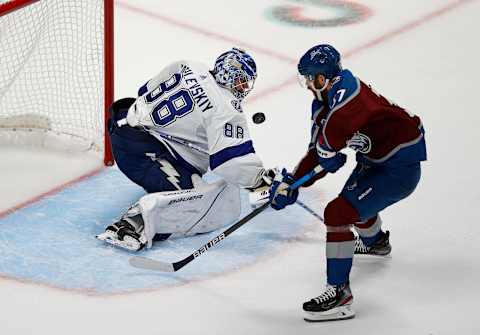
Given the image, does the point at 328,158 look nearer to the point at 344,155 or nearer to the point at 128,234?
the point at 344,155

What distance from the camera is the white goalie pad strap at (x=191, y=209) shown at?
4184 millimetres

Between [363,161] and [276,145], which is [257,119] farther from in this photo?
[276,145]

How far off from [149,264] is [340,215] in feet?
2.35

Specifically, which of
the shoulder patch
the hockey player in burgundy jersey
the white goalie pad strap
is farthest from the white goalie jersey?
the shoulder patch

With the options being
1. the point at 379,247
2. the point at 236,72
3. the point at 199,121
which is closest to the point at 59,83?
the point at 199,121

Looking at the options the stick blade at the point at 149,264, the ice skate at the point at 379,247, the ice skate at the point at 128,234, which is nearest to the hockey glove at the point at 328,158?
the ice skate at the point at 379,247

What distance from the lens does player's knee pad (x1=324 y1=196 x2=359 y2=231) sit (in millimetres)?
3699

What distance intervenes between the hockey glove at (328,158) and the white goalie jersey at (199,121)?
1.45 ft

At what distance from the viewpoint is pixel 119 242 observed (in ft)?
13.7

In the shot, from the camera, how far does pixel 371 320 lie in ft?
12.3

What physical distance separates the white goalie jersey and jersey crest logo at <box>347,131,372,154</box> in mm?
484

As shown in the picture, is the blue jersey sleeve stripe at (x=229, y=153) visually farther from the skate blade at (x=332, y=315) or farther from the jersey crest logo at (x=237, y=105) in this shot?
the skate blade at (x=332, y=315)

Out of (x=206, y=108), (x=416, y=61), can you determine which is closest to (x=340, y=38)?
(x=416, y=61)

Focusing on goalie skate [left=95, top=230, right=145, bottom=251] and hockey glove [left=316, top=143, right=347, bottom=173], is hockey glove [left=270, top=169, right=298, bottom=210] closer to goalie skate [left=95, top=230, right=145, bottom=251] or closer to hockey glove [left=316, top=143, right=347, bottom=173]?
hockey glove [left=316, top=143, right=347, bottom=173]
